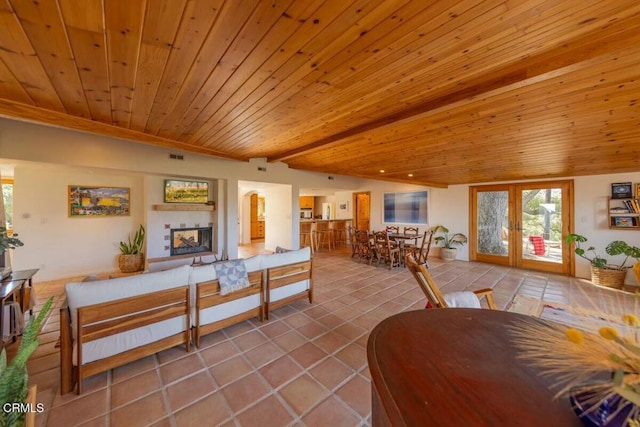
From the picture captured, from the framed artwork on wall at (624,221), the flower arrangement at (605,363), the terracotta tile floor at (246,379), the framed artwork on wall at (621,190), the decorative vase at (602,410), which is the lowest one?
the terracotta tile floor at (246,379)

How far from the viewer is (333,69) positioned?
163cm

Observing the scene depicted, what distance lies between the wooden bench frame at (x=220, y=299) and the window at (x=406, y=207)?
234 inches

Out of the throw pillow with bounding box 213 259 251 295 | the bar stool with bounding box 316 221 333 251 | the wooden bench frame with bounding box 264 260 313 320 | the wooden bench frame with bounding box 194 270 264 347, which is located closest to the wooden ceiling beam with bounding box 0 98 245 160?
the throw pillow with bounding box 213 259 251 295

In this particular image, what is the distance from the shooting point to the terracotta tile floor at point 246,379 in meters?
1.53

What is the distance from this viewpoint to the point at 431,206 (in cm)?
709

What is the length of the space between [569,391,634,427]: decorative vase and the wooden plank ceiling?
1.53 metres

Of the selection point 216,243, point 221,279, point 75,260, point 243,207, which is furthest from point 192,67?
point 243,207

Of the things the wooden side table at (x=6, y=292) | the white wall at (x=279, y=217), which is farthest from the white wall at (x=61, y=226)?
the white wall at (x=279, y=217)

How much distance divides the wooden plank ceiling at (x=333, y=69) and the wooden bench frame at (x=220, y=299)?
174 centimetres

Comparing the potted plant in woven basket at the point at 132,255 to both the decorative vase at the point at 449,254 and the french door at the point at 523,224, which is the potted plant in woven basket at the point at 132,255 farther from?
the french door at the point at 523,224

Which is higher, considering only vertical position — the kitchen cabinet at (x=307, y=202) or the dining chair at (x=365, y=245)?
the kitchen cabinet at (x=307, y=202)

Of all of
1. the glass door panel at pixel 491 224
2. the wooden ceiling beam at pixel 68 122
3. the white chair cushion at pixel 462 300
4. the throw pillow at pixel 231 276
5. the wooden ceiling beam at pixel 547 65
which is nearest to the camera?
the wooden ceiling beam at pixel 547 65

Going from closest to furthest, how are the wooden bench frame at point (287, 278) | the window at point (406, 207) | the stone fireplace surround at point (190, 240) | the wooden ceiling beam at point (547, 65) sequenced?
the wooden ceiling beam at point (547, 65) < the wooden bench frame at point (287, 278) < the stone fireplace surround at point (190, 240) < the window at point (406, 207)

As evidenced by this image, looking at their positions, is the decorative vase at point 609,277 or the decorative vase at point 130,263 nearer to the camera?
the decorative vase at point 609,277
